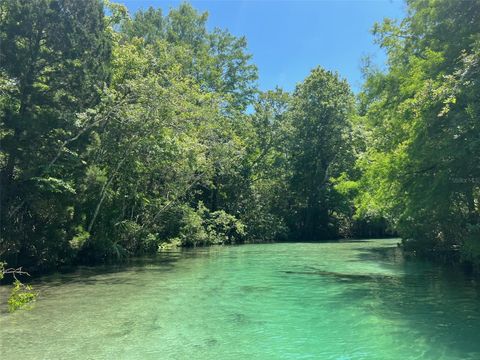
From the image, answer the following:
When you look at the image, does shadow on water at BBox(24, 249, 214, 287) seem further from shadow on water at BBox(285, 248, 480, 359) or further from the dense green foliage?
the dense green foliage

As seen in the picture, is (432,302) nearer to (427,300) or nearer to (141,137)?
(427,300)

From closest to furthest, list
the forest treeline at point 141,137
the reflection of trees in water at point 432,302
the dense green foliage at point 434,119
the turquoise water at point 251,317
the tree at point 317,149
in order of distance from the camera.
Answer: the turquoise water at point 251,317 → the reflection of trees in water at point 432,302 → the dense green foliage at point 434,119 → the forest treeline at point 141,137 → the tree at point 317,149

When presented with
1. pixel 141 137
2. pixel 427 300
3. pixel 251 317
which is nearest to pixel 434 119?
pixel 427 300

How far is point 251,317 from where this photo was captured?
1003cm

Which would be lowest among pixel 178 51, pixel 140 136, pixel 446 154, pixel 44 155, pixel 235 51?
pixel 446 154

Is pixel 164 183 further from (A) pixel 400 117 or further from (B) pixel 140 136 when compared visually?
(A) pixel 400 117

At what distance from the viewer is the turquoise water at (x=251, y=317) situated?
25.3 feet

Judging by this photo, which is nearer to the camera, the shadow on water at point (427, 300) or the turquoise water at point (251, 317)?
the turquoise water at point (251, 317)

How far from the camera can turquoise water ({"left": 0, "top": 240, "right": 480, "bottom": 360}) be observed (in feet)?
25.3

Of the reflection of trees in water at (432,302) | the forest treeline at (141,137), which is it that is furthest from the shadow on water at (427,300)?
the forest treeline at (141,137)

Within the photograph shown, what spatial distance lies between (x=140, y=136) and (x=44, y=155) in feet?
18.2

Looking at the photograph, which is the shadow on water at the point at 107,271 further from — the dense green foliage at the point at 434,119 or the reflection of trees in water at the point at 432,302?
the dense green foliage at the point at 434,119

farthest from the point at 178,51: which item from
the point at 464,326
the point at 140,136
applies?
the point at 464,326

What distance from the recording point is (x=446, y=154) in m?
11.7
